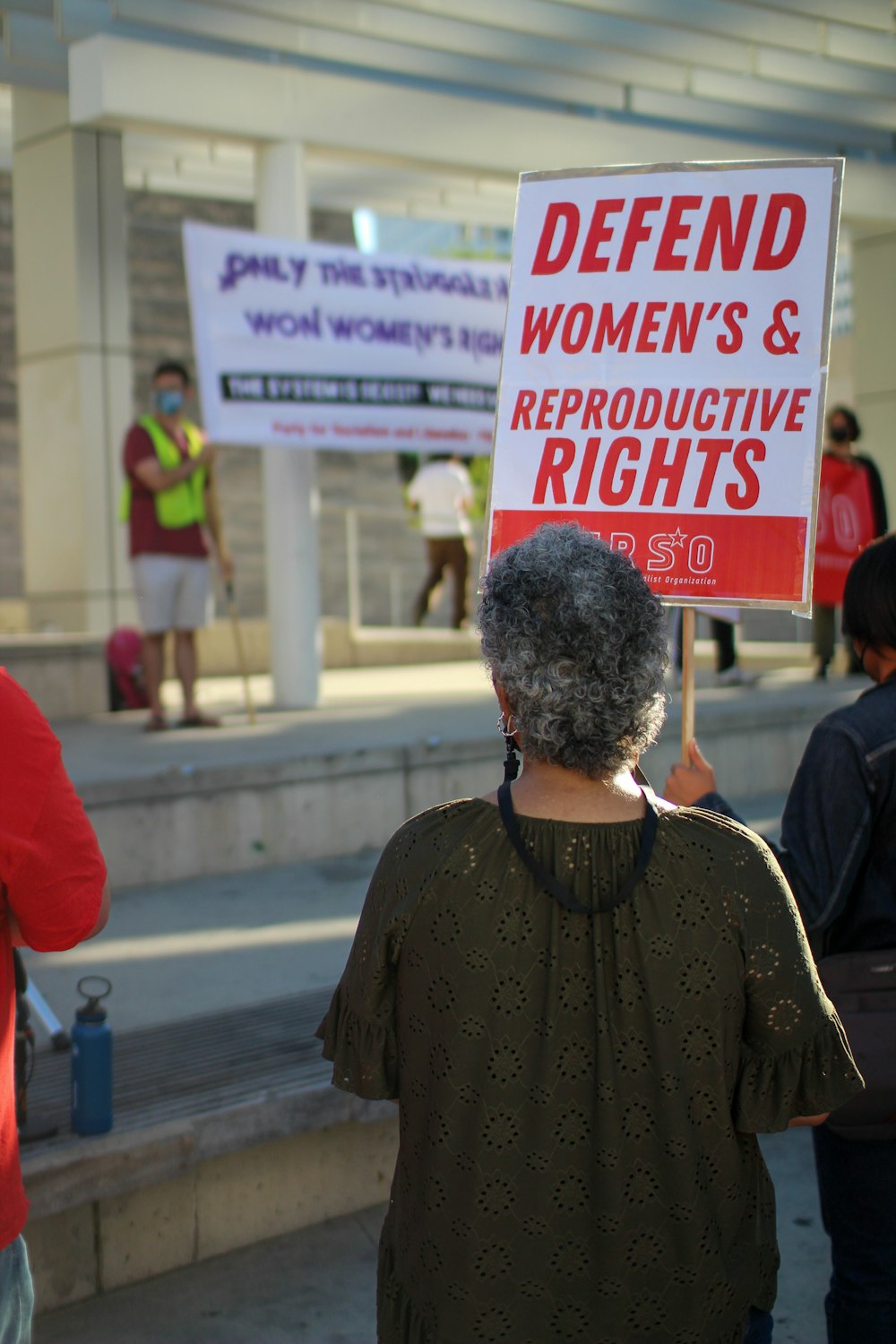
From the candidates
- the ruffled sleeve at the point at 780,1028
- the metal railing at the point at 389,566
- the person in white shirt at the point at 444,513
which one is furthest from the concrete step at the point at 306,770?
the metal railing at the point at 389,566

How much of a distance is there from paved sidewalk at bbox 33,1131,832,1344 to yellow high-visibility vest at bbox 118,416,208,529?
4322 mm

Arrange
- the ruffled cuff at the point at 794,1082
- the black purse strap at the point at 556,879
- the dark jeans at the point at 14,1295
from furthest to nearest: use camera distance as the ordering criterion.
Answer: the dark jeans at the point at 14,1295, the ruffled cuff at the point at 794,1082, the black purse strap at the point at 556,879

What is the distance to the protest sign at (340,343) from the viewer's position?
7.67 m

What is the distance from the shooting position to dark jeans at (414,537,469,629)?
42.4ft

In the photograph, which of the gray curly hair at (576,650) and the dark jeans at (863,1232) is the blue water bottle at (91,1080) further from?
the gray curly hair at (576,650)

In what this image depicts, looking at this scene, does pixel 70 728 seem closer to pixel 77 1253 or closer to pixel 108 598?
pixel 108 598

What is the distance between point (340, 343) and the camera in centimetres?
808

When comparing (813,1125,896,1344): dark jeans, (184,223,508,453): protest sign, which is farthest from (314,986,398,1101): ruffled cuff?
(184,223,508,453): protest sign

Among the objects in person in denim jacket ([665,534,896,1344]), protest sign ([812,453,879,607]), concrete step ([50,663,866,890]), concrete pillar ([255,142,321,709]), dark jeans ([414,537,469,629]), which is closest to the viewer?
person in denim jacket ([665,534,896,1344])

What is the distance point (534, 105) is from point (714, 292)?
7.15m

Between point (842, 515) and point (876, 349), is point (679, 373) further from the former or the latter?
point (876, 349)

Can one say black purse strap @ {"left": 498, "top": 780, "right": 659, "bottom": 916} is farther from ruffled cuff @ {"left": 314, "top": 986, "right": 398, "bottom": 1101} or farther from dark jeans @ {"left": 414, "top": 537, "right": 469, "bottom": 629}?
dark jeans @ {"left": 414, "top": 537, "right": 469, "bottom": 629}

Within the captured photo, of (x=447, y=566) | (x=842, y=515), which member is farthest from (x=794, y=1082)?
(x=447, y=566)

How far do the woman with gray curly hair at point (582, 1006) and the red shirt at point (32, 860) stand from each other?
418 millimetres
